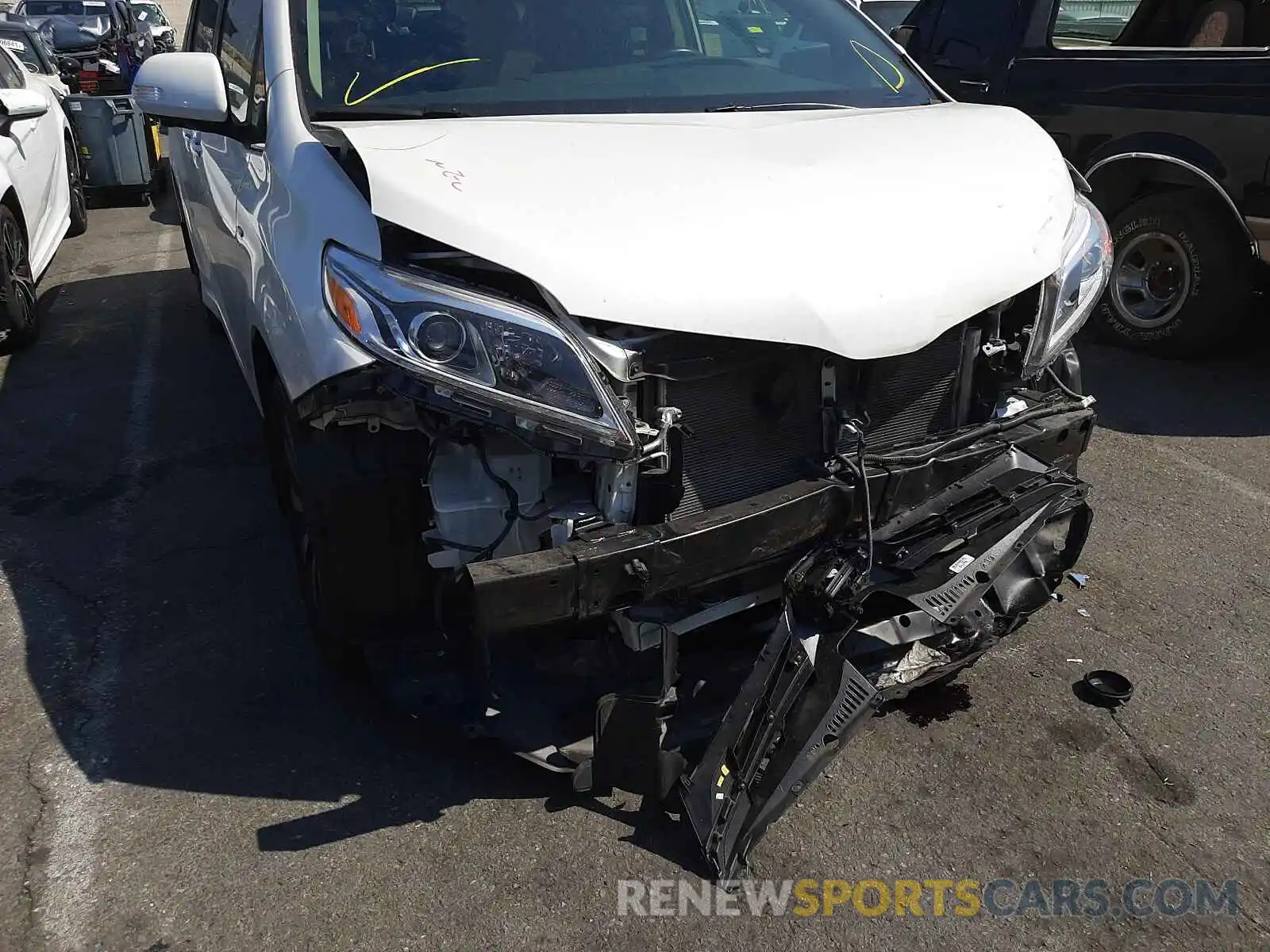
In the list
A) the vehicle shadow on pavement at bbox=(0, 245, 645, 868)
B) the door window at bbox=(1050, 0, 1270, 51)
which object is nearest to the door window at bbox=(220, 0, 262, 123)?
the vehicle shadow on pavement at bbox=(0, 245, 645, 868)

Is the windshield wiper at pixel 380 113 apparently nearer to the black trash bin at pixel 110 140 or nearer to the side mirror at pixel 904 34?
the side mirror at pixel 904 34

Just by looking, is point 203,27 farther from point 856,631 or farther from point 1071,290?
point 856,631

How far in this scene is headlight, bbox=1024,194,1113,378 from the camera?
2.76 metres

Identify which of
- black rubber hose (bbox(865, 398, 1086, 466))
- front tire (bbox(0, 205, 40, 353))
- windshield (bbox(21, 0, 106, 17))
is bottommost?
front tire (bbox(0, 205, 40, 353))

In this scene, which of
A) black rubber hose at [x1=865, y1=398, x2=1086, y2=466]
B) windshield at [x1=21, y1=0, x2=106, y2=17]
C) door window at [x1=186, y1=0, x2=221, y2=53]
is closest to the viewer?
black rubber hose at [x1=865, y1=398, x2=1086, y2=466]

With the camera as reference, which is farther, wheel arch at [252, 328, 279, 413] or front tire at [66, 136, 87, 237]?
front tire at [66, 136, 87, 237]

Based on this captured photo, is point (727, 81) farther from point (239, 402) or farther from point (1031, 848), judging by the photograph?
point (239, 402)

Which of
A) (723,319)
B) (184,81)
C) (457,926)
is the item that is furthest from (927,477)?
(184,81)

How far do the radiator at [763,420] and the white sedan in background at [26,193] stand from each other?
5131mm

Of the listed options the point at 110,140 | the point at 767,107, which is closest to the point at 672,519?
the point at 767,107

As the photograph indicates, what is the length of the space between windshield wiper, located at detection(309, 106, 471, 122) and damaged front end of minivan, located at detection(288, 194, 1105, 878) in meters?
0.73

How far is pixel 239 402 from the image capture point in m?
5.23

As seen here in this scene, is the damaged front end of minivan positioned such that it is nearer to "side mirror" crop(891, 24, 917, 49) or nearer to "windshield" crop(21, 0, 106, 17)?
"side mirror" crop(891, 24, 917, 49)

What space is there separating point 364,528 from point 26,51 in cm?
985
